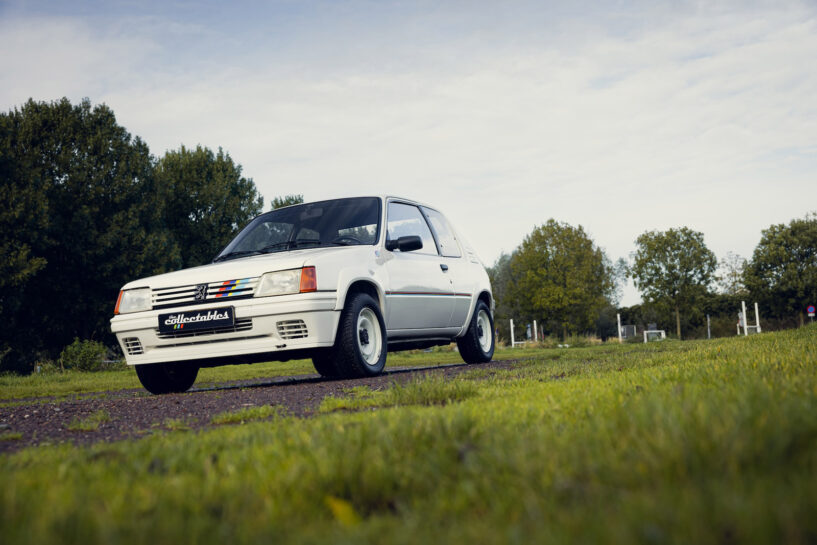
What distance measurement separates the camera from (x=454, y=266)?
950 centimetres

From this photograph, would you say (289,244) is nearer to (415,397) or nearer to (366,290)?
(366,290)

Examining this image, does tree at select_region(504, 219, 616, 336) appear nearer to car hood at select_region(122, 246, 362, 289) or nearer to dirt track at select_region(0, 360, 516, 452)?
car hood at select_region(122, 246, 362, 289)

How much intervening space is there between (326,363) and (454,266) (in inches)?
105

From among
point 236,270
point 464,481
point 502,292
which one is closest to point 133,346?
point 236,270

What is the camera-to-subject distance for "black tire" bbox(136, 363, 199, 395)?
24.3 feet

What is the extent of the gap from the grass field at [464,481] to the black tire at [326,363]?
165 inches

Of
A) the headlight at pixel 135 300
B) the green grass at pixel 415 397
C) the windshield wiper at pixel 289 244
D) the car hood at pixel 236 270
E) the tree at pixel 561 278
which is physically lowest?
the green grass at pixel 415 397

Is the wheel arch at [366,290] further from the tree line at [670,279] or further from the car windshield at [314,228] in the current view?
the tree line at [670,279]

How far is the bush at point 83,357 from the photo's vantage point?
16906mm

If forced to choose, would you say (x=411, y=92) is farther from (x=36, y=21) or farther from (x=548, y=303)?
(x=548, y=303)

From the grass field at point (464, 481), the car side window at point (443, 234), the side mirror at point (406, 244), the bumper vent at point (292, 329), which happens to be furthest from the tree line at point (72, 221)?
the grass field at point (464, 481)

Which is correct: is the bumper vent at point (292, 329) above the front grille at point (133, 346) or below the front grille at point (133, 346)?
above

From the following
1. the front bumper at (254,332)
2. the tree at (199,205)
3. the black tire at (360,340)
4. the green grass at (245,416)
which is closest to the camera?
the green grass at (245,416)

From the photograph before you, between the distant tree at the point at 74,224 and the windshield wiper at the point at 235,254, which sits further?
the distant tree at the point at 74,224
